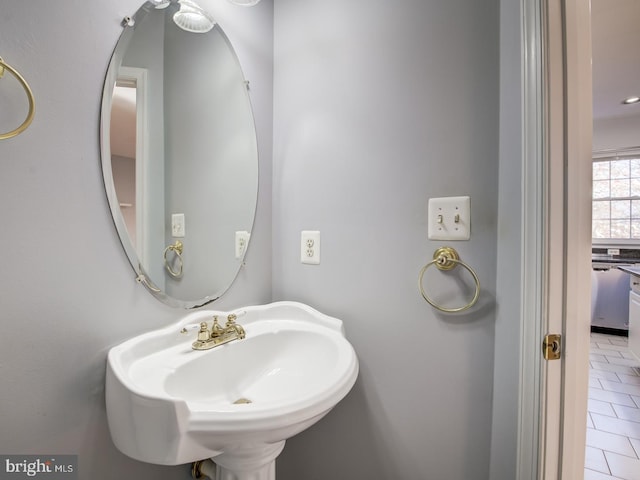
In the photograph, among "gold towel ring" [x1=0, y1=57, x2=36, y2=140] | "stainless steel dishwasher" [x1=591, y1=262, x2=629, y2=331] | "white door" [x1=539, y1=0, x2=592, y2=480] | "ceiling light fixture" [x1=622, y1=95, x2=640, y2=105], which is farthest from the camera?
"stainless steel dishwasher" [x1=591, y1=262, x2=629, y2=331]

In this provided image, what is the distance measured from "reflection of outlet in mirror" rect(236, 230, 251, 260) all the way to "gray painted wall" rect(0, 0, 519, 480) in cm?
5

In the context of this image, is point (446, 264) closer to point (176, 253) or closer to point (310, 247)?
point (310, 247)

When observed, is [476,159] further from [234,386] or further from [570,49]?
[234,386]

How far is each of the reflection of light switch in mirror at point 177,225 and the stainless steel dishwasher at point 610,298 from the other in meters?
4.53

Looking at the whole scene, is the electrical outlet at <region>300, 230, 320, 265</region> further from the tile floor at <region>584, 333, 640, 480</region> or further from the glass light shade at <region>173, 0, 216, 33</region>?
the tile floor at <region>584, 333, 640, 480</region>

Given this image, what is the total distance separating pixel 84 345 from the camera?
682mm

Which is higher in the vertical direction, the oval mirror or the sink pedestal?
the oval mirror


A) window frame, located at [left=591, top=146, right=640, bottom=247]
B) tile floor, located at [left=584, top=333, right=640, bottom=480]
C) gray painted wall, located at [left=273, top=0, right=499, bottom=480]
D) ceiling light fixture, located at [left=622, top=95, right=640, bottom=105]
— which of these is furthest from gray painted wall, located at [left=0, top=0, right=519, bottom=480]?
window frame, located at [left=591, top=146, right=640, bottom=247]

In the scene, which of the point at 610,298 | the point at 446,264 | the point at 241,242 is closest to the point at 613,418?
the point at 446,264

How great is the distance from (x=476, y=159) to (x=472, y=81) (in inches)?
8.9

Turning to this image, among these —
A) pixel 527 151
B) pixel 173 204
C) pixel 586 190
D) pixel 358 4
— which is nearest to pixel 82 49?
pixel 173 204

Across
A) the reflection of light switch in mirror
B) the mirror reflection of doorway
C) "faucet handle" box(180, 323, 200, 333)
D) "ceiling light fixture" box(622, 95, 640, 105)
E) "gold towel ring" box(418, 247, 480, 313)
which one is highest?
"ceiling light fixture" box(622, 95, 640, 105)

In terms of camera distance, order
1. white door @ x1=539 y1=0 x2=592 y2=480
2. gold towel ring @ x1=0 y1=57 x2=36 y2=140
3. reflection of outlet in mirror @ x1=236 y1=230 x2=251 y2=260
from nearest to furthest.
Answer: gold towel ring @ x1=0 y1=57 x2=36 y2=140, white door @ x1=539 y1=0 x2=592 y2=480, reflection of outlet in mirror @ x1=236 y1=230 x2=251 y2=260

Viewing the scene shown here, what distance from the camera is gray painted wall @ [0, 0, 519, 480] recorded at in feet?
2.02
